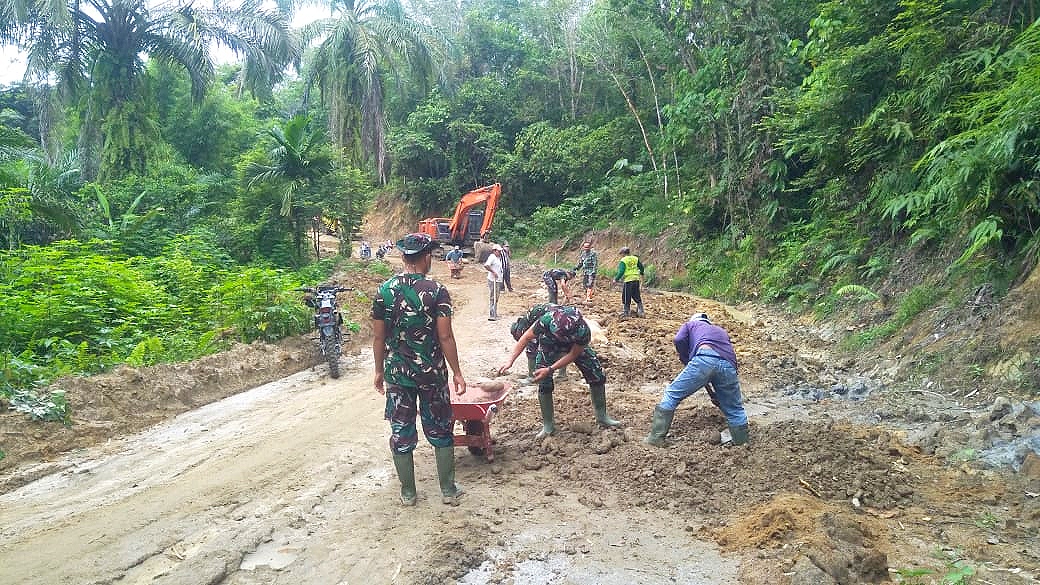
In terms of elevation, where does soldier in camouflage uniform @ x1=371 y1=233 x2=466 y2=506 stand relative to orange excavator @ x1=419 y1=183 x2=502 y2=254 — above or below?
below

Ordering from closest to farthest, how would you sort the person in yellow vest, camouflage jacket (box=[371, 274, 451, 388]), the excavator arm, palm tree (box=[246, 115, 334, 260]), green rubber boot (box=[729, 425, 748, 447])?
camouflage jacket (box=[371, 274, 451, 388]), green rubber boot (box=[729, 425, 748, 447]), the person in yellow vest, palm tree (box=[246, 115, 334, 260]), the excavator arm

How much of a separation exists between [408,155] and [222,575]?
3059 cm

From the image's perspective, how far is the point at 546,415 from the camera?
5844 millimetres

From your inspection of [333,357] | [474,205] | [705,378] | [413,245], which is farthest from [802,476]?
[474,205]

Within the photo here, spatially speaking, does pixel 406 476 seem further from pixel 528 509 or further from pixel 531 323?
pixel 531 323

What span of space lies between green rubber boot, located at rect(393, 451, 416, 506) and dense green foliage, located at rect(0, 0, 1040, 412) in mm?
4544

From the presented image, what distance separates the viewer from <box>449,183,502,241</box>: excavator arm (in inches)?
932

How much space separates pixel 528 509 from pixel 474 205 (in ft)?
67.2

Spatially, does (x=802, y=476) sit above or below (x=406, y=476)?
below

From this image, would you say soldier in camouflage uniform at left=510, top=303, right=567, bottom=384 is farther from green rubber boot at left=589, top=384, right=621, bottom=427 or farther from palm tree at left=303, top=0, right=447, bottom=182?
palm tree at left=303, top=0, right=447, bottom=182

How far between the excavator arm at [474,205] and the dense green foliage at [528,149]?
13.3 ft

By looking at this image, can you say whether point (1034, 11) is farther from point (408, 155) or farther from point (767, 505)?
point (408, 155)

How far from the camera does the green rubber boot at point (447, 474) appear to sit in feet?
15.1

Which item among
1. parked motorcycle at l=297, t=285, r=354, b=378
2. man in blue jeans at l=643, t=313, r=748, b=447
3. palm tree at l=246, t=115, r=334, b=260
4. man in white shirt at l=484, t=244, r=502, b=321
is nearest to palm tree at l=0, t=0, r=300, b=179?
palm tree at l=246, t=115, r=334, b=260
